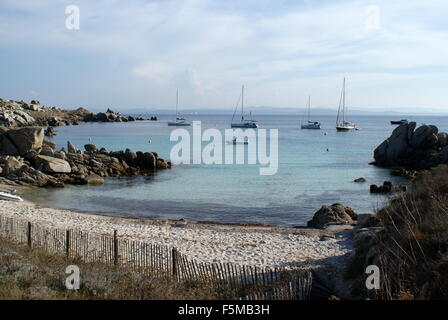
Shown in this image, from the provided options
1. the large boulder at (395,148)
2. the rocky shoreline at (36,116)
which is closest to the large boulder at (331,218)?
the large boulder at (395,148)

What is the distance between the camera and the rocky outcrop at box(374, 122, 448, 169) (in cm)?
5369

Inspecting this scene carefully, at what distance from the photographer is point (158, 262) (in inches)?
522

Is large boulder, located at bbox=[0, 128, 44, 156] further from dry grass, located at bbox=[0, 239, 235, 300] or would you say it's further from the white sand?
dry grass, located at bbox=[0, 239, 235, 300]

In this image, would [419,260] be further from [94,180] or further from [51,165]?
[51,165]

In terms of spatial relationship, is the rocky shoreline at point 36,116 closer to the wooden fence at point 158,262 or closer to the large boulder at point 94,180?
the large boulder at point 94,180

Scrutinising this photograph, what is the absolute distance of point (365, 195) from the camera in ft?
119

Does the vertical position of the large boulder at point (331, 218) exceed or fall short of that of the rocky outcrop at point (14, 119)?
it falls short

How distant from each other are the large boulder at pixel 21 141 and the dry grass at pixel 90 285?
32.9 meters

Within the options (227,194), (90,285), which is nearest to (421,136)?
(227,194)

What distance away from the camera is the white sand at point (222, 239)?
17.1 meters
